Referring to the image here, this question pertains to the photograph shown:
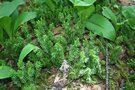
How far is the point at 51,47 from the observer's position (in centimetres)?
253

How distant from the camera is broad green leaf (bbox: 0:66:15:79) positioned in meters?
2.34

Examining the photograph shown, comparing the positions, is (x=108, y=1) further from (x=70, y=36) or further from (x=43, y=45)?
(x=43, y=45)

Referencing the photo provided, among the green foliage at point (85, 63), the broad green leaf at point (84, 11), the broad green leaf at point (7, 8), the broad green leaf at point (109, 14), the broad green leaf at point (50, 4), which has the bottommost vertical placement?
the green foliage at point (85, 63)

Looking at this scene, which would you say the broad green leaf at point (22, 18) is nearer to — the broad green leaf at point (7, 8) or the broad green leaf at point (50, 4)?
the broad green leaf at point (7, 8)

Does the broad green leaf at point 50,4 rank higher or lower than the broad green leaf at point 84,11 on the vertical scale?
higher

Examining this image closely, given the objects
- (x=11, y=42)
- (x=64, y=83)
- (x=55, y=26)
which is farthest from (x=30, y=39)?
(x=64, y=83)

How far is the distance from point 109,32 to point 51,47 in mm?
640

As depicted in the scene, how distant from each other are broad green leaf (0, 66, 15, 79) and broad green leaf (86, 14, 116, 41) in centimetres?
94

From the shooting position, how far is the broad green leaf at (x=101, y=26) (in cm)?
277

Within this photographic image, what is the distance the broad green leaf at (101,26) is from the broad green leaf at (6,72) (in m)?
0.94

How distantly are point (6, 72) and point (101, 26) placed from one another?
41.9 inches

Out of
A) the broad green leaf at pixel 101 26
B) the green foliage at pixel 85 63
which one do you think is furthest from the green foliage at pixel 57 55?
the broad green leaf at pixel 101 26

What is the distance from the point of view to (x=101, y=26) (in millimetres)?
2834

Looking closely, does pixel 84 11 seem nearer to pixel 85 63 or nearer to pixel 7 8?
pixel 85 63
